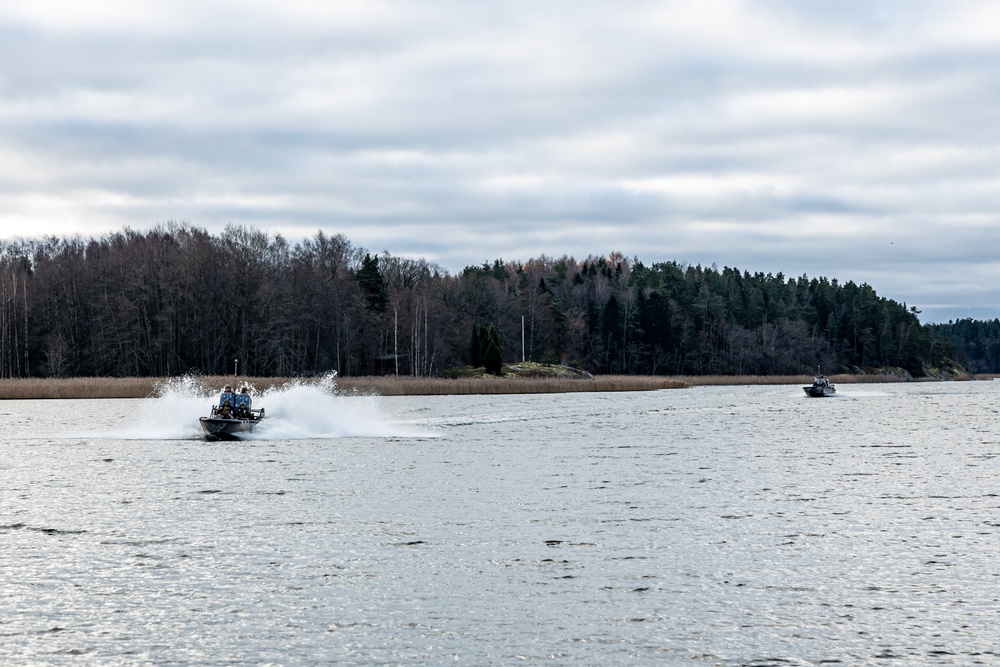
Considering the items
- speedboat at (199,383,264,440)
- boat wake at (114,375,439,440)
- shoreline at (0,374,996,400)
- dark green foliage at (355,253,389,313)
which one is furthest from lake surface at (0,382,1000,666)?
dark green foliage at (355,253,389,313)

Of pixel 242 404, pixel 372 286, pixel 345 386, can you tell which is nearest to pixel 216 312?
pixel 372 286

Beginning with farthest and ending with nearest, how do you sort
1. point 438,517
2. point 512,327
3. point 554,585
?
point 512,327 < point 438,517 < point 554,585

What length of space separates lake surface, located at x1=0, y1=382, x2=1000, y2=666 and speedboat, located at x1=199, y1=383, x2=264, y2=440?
9.22 ft

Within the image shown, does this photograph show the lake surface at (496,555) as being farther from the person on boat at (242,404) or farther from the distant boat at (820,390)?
the distant boat at (820,390)

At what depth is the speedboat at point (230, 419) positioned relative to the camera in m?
50.4

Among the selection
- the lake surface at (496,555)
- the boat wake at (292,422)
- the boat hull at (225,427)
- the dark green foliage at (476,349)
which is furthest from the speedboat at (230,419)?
the dark green foliage at (476,349)

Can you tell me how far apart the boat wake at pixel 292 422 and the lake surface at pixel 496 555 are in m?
7.20

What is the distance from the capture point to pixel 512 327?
164000 millimetres

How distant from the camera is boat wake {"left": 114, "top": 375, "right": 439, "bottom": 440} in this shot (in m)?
55.3

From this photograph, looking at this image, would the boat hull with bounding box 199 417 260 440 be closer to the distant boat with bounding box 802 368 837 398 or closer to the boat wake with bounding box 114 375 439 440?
the boat wake with bounding box 114 375 439 440

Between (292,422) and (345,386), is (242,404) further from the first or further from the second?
(345,386)

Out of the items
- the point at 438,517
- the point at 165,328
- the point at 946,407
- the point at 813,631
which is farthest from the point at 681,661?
the point at 165,328

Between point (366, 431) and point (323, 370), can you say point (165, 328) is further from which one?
point (366, 431)

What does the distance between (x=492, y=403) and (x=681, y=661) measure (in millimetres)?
78066
